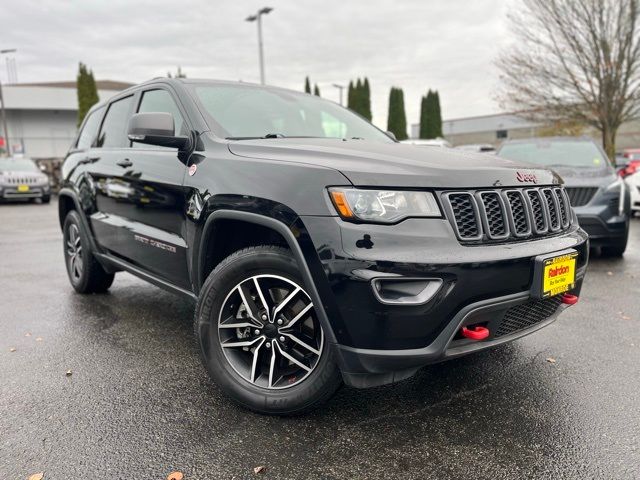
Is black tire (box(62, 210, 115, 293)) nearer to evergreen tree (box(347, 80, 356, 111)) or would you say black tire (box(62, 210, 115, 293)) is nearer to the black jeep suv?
the black jeep suv

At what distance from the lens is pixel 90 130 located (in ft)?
16.2

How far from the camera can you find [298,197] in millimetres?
2342

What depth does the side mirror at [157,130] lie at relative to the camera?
2.97 meters

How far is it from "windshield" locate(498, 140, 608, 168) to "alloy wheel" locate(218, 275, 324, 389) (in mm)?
5412

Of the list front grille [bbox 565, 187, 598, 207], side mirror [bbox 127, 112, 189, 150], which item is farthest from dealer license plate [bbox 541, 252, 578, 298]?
front grille [bbox 565, 187, 598, 207]

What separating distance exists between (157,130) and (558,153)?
612 centimetres

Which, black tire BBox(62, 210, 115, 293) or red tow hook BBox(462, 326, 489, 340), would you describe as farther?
black tire BBox(62, 210, 115, 293)

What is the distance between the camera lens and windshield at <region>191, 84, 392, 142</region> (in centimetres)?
323

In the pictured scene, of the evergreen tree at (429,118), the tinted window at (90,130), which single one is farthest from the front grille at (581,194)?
the evergreen tree at (429,118)

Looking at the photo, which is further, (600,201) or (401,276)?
(600,201)

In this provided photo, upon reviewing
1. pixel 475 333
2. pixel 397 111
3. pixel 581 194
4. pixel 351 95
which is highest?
pixel 351 95

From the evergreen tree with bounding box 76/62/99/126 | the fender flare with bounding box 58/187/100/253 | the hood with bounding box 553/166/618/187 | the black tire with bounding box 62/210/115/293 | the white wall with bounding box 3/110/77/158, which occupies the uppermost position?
the evergreen tree with bounding box 76/62/99/126

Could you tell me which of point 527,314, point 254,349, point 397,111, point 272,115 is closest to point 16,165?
point 272,115

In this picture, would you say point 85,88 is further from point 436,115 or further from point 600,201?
point 600,201
